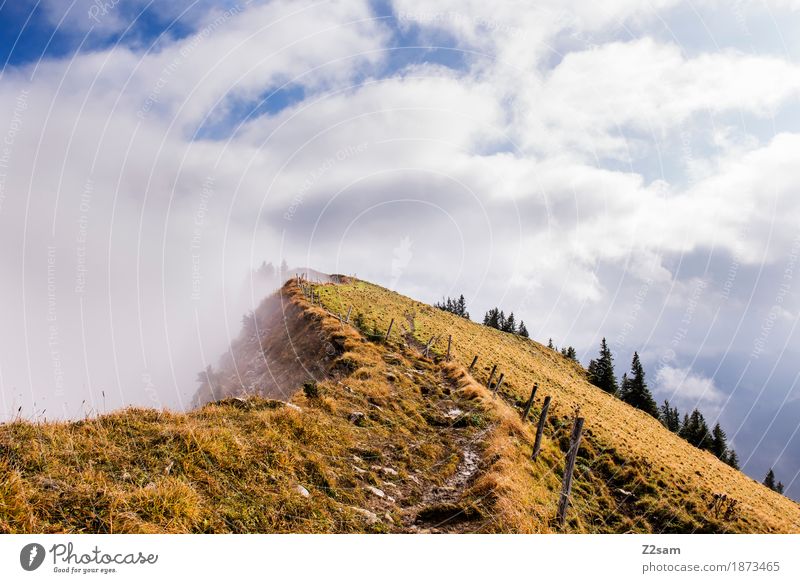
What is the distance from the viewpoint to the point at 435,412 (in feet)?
65.9

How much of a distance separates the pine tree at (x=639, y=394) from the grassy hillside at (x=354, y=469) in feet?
128

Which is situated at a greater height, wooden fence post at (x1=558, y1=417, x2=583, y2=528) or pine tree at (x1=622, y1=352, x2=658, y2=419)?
wooden fence post at (x1=558, y1=417, x2=583, y2=528)

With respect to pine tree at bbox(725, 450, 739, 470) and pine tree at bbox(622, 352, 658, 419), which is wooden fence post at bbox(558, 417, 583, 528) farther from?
pine tree at bbox(725, 450, 739, 470)

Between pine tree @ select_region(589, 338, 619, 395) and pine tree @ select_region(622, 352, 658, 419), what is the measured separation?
2323mm

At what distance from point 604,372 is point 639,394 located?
625cm

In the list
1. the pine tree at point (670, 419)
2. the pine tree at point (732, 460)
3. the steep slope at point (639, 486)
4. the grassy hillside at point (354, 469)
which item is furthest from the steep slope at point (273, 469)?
the pine tree at point (670, 419)

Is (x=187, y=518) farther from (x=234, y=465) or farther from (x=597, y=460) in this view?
(x=597, y=460)

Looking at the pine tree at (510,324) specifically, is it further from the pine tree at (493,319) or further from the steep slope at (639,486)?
the steep slope at (639,486)

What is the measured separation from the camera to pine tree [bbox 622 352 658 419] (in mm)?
64625

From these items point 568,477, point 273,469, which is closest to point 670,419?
point 568,477

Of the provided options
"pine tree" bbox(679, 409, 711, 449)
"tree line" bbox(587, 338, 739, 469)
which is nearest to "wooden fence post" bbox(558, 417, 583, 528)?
"tree line" bbox(587, 338, 739, 469)

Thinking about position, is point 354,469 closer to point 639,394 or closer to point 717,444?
point 639,394

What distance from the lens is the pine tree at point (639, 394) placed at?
6462 cm
